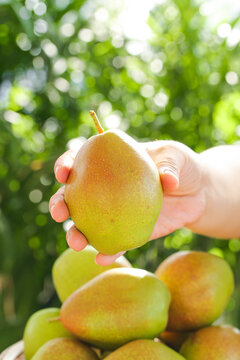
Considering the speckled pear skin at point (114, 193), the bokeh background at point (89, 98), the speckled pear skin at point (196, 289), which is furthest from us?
the bokeh background at point (89, 98)

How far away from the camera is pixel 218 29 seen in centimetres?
142

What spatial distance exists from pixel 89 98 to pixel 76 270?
85 cm

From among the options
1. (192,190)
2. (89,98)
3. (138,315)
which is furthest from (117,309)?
(89,98)

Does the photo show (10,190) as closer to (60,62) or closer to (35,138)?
(35,138)

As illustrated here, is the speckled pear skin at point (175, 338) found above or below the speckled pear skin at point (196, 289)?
below

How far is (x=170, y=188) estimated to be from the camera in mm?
529

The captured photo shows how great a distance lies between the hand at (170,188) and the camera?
1.71 ft

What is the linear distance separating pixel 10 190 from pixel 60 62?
0.43m

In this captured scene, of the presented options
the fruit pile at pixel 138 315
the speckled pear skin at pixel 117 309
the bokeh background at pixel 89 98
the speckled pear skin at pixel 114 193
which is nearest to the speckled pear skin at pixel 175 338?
the fruit pile at pixel 138 315

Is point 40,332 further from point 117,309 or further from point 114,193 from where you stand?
point 114,193

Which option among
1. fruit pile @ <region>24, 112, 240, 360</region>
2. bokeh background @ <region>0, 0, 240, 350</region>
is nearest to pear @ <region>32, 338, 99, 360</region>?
fruit pile @ <region>24, 112, 240, 360</region>

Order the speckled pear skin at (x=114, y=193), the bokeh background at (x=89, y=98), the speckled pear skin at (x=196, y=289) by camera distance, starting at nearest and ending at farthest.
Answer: the speckled pear skin at (x=114, y=193), the speckled pear skin at (x=196, y=289), the bokeh background at (x=89, y=98)

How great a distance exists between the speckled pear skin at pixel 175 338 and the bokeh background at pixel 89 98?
53cm

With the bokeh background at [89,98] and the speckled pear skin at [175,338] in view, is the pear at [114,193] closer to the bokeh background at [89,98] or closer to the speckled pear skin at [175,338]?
the speckled pear skin at [175,338]
